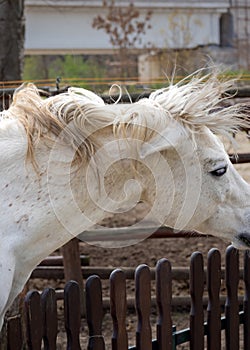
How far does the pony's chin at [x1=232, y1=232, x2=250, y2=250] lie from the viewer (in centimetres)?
293

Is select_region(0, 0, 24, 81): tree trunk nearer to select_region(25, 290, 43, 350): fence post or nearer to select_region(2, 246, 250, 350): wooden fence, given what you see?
select_region(2, 246, 250, 350): wooden fence

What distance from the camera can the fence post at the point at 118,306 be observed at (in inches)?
120

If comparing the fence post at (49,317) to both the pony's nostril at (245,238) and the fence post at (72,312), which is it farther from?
the pony's nostril at (245,238)

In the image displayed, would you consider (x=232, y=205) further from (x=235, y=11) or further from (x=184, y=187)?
(x=235, y=11)

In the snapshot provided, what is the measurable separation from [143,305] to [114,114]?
93cm

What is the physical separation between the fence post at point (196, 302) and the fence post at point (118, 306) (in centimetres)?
48

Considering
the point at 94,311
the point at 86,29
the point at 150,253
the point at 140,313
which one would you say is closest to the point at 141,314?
the point at 140,313

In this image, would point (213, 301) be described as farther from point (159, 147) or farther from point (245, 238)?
point (159, 147)

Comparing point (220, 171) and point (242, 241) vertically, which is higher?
point (220, 171)

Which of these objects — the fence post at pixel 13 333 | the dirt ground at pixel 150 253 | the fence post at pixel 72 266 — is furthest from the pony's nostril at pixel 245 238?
the dirt ground at pixel 150 253

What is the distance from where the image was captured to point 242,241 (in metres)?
2.95

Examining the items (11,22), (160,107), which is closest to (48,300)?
(160,107)

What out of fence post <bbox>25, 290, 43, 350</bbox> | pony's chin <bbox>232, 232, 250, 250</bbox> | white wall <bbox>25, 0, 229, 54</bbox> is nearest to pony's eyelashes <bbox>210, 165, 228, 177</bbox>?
pony's chin <bbox>232, 232, 250, 250</bbox>

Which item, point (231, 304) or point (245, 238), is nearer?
point (245, 238)
